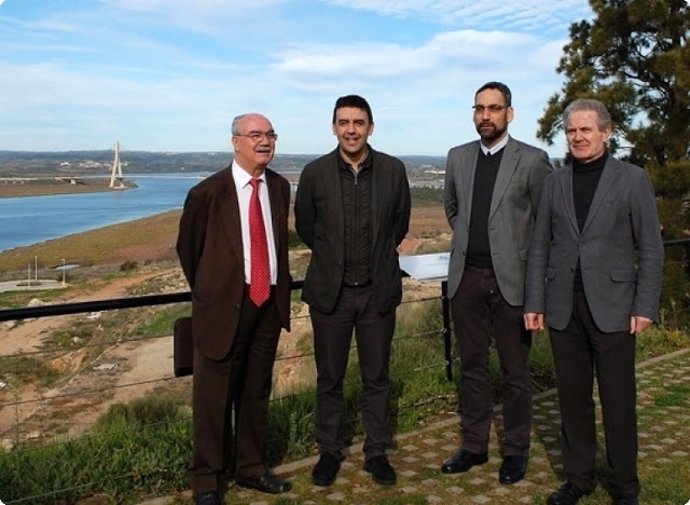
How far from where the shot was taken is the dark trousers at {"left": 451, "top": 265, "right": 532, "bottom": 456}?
3947 millimetres

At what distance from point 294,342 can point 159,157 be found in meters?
8.71

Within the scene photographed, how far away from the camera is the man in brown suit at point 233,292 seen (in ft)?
11.6

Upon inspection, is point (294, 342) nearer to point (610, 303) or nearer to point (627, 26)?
point (627, 26)

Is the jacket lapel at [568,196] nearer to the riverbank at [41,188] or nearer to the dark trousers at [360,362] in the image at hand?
the dark trousers at [360,362]

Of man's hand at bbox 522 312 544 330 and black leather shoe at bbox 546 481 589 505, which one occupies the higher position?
man's hand at bbox 522 312 544 330

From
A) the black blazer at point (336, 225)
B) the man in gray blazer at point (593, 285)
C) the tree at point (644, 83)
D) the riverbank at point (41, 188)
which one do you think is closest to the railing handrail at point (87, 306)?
the black blazer at point (336, 225)

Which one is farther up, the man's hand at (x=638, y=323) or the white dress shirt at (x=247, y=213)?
the white dress shirt at (x=247, y=213)

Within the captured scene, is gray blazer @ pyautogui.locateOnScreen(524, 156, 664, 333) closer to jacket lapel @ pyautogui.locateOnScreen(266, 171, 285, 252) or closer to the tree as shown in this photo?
jacket lapel @ pyautogui.locateOnScreen(266, 171, 285, 252)

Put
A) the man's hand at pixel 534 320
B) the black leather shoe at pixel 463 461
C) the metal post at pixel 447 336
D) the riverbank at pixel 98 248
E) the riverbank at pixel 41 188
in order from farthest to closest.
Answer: the riverbank at pixel 41 188, the riverbank at pixel 98 248, the metal post at pixel 447 336, the black leather shoe at pixel 463 461, the man's hand at pixel 534 320

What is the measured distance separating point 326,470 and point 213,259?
4.23 ft

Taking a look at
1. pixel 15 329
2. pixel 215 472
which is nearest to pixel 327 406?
pixel 215 472

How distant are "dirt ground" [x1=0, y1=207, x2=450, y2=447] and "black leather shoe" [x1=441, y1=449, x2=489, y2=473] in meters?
1.33

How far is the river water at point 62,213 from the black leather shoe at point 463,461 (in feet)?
68.7

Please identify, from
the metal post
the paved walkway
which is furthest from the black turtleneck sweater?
the metal post
